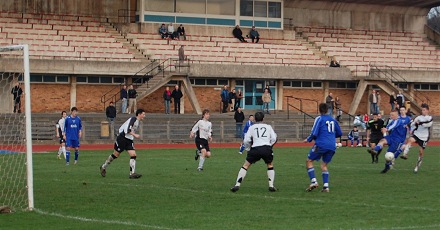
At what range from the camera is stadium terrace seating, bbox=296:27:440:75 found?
61.4 meters

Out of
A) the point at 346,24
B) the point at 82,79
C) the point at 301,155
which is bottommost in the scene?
the point at 301,155

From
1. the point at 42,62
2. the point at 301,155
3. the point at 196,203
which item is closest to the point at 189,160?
the point at 301,155

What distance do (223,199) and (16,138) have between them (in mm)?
6604

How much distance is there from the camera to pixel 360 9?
2657 inches

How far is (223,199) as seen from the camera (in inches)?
728

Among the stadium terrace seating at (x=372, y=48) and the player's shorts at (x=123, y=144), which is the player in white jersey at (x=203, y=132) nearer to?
the player's shorts at (x=123, y=144)

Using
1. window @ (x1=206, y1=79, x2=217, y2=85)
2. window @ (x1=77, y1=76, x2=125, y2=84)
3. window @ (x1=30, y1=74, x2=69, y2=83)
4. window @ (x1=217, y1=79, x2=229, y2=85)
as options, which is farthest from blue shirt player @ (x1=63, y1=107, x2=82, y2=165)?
window @ (x1=217, y1=79, x2=229, y2=85)

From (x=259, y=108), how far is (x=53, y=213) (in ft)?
138

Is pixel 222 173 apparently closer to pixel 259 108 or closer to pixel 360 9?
pixel 259 108

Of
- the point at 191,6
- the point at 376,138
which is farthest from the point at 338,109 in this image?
the point at 376,138

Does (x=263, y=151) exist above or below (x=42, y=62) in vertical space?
below

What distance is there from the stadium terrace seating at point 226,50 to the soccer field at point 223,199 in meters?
26.9

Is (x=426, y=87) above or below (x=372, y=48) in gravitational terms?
below

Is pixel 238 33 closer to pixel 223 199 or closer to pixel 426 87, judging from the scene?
pixel 426 87
